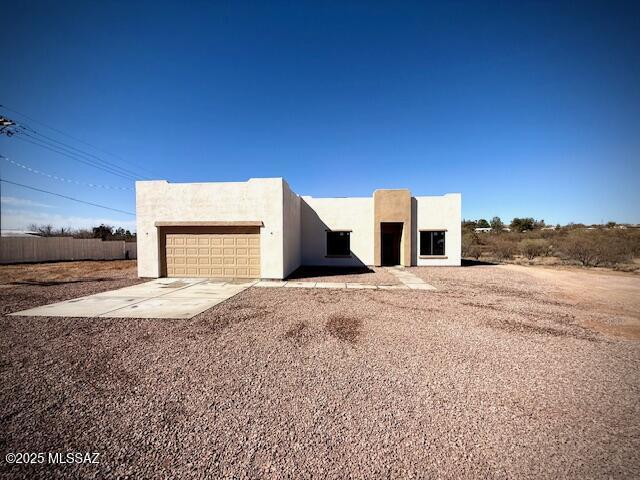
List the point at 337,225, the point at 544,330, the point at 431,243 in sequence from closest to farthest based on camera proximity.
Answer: the point at 544,330, the point at 431,243, the point at 337,225

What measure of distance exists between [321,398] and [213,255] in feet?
34.0

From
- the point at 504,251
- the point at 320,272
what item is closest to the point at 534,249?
the point at 504,251

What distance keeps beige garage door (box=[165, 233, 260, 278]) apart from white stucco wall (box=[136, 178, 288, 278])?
525mm

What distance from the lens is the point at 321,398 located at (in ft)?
9.95

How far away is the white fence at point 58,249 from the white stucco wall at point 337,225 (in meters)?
20.6

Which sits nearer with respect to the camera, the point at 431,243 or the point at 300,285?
the point at 300,285

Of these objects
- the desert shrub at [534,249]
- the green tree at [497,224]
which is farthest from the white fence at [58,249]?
the green tree at [497,224]

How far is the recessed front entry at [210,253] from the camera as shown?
38.3 ft

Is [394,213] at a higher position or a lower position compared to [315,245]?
higher

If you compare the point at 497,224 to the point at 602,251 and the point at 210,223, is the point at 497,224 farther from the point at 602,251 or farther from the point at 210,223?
the point at 210,223

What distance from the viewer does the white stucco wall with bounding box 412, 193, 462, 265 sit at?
644 inches

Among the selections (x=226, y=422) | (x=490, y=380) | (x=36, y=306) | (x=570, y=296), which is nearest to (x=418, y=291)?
(x=570, y=296)

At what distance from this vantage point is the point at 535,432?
2.54 metres

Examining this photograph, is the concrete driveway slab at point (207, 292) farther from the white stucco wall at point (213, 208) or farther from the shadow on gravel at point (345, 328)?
the shadow on gravel at point (345, 328)
